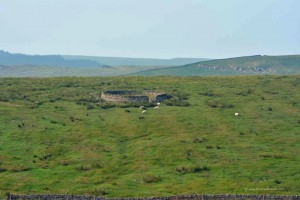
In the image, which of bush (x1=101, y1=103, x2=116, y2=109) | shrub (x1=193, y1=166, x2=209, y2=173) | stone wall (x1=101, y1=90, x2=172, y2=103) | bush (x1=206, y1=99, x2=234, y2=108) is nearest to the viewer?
shrub (x1=193, y1=166, x2=209, y2=173)

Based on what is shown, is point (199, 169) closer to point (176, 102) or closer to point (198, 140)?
point (198, 140)

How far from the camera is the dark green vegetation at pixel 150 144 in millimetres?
55875

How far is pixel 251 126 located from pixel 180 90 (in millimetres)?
34269

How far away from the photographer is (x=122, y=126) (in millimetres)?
77812

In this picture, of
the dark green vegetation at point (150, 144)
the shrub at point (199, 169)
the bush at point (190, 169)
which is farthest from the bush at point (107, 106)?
the shrub at point (199, 169)

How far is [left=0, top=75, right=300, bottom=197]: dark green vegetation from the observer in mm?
55875

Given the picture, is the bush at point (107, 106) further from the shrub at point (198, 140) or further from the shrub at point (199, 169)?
the shrub at point (199, 169)

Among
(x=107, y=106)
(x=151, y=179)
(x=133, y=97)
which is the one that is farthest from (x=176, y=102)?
(x=151, y=179)

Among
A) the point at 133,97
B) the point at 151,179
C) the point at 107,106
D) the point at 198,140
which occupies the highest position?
the point at 133,97

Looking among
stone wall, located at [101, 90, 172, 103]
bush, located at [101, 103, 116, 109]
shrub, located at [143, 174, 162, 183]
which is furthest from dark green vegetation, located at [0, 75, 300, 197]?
stone wall, located at [101, 90, 172, 103]

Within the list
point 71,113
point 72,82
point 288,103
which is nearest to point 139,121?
point 71,113

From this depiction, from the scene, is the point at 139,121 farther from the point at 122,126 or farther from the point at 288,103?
the point at 288,103

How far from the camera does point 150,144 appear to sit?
69.1m

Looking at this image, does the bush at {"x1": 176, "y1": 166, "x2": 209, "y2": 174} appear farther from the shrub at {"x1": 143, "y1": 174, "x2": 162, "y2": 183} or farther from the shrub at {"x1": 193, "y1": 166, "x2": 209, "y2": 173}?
the shrub at {"x1": 143, "y1": 174, "x2": 162, "y2": 183}
